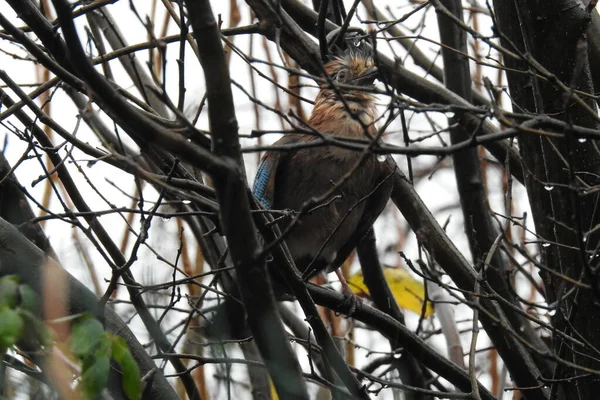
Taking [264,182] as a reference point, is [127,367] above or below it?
below

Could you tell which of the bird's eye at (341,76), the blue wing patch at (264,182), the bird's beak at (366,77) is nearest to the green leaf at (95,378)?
the blue wing patch at (264,182)

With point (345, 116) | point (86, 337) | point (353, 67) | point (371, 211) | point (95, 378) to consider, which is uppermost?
point (353, 67)

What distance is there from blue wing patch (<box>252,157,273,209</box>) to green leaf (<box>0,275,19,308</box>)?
3.20 meters

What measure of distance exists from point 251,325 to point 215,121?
Answer: 0.76 m

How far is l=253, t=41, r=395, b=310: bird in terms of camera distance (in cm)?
586

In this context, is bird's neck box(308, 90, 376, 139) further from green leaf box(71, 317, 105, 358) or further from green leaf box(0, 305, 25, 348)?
green leaf box(0, 305, 25, 348)

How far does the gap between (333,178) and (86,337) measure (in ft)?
10.9

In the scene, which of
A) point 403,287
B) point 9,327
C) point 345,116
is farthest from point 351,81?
point 9,327

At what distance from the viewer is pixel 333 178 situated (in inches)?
230

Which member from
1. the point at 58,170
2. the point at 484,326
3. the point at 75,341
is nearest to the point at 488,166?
the point at 484,326

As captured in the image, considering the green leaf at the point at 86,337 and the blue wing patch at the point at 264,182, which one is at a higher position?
the blue wing patch at the point at 264,182

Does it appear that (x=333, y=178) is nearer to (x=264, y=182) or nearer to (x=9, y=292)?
(x=264, y=182)

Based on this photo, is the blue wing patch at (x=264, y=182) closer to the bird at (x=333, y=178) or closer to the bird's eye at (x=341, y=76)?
the bird at (x=333, y=178)

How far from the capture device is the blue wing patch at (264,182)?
5.91 m
